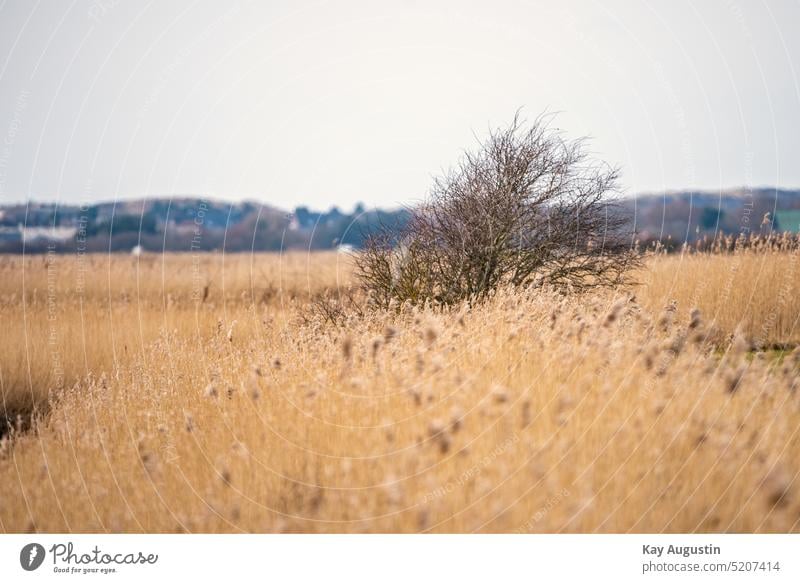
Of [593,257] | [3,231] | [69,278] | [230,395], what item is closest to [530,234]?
[593,257]

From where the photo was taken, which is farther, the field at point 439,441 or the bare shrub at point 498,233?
the bare shrub at point 498,233

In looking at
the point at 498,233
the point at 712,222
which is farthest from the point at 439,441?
the point at 712,222

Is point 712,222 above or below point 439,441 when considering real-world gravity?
above

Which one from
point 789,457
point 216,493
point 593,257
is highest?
point 593,257

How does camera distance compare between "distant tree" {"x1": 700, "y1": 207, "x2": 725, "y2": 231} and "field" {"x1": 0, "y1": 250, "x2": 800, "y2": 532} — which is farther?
"distant tree" {"x1": 700, "y1": 207, "x2": 725, "y2": 231}

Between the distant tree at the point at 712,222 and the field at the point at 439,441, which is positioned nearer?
the field at the point at 439,441

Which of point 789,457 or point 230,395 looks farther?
point 230,395

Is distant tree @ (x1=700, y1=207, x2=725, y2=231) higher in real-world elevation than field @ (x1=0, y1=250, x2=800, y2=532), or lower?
higher

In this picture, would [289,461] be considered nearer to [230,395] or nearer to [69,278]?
[230,395]

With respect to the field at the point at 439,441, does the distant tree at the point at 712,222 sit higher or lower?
higher

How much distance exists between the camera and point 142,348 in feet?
35.1

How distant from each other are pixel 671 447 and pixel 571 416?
757 mm

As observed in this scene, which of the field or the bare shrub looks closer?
the field

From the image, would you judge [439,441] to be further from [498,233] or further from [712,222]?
[712,222]
